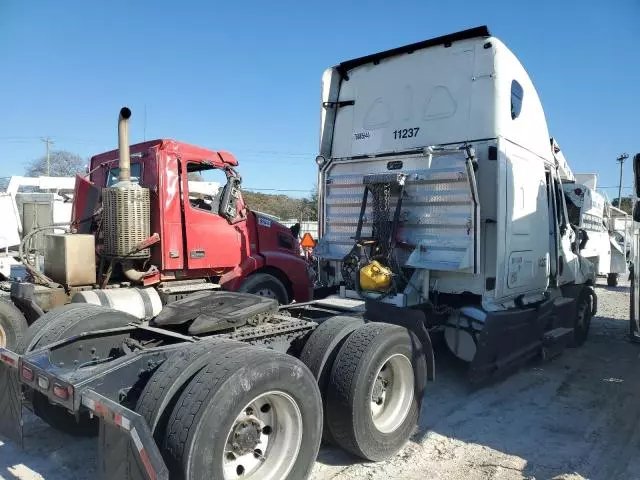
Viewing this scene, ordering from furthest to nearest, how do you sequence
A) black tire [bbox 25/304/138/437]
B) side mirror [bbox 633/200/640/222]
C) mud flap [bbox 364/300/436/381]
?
→ side mirror [bbox 633/200/640/222] → mud flap [bbox 364/300/436/381] → black tire [bbox 25/304/138/437]

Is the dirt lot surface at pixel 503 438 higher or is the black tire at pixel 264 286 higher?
the black tire at pixel 264 286

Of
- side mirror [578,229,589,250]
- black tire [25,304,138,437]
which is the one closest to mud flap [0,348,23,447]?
black tire [25,304,138,437]

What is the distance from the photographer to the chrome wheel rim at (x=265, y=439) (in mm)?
2947

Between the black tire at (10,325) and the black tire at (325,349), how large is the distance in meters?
4.04

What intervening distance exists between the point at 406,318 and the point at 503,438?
1353mm

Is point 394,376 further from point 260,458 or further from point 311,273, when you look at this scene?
point 311,273

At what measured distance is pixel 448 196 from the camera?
5484 millimetres

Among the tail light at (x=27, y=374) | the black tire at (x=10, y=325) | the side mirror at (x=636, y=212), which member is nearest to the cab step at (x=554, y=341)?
the side mirror at (x=636, y=212)

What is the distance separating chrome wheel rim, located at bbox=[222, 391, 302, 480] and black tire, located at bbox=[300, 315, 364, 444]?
54cm

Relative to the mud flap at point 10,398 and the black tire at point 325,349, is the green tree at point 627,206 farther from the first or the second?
the mud flap at point 10,398

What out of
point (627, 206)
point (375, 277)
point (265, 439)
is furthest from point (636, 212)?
point (627, 206)

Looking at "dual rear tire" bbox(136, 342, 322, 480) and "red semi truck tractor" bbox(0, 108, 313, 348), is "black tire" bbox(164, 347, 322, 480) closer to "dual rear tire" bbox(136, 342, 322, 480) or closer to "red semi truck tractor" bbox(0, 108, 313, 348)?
"dual rear tire" bbox(136, 342, 322, 480)

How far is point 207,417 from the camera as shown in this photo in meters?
2.59

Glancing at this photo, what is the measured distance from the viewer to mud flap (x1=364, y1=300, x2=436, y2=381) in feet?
14.4
